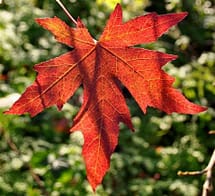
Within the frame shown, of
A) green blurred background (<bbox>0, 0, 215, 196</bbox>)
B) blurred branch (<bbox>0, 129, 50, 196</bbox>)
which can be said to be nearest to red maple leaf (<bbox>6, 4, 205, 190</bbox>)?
green blurred background (<bbox>0, 0, 215, 196</bbox>)

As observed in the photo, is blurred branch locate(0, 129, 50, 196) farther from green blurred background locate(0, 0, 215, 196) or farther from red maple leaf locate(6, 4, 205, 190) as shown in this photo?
red maple leaf locate(6, 4, 205, 190)

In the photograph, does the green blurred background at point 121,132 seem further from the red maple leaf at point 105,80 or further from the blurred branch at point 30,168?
the red maple leaf at point 105,80

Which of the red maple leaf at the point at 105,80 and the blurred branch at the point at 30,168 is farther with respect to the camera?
the blurred branch at the point at 30,168

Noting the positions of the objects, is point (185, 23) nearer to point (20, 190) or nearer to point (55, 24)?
point (20, 190)

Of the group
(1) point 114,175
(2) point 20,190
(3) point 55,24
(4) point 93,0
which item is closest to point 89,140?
(3) point 55,24

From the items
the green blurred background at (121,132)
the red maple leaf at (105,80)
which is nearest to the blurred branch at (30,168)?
the green blurred background at (121,132)

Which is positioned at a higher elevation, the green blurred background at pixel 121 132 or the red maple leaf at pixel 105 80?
the red maple leaf at pixel 105 80
